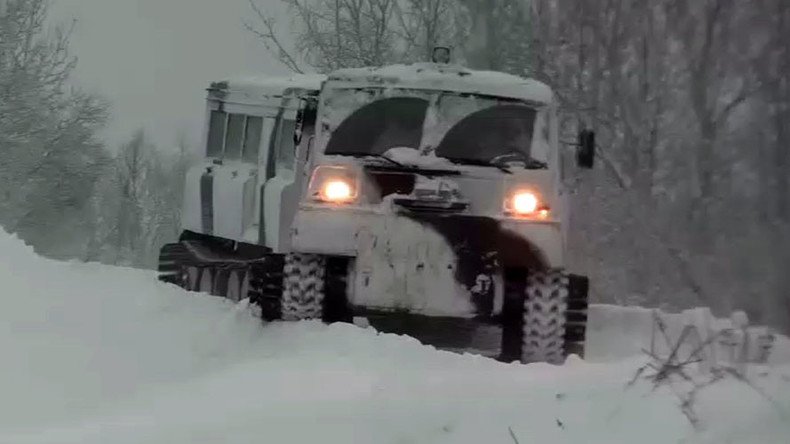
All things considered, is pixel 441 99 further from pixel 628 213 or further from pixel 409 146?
pixel 628 213

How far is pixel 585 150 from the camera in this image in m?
9.71

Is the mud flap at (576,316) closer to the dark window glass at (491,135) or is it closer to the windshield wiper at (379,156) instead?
the dark window glass at (491,135)

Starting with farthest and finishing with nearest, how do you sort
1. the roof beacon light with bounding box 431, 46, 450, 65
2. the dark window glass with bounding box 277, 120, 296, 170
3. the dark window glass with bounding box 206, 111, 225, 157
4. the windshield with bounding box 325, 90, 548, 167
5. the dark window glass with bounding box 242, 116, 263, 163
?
the dark window glass with bounding box 206, 111, 225, 157 < the dark window glass with bounding box 242, 116, 263, 163 < the dark window glass with bounding box 277, 120, 296, 170 < the roof beacon light with bounding box 431, 46, 450, 65 < the windshield with bounding box 325, 90, 548, 167

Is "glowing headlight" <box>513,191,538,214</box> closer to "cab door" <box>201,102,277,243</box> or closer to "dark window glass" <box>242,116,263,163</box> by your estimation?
"cab door" <box>201,102,277,243</box>

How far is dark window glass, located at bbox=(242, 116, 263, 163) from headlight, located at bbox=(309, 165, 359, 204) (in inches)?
171

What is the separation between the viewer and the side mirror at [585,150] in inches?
382

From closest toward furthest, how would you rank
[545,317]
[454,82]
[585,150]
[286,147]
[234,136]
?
[545,317] < [454,82] < [585,150] < [286,147] < [234,136]

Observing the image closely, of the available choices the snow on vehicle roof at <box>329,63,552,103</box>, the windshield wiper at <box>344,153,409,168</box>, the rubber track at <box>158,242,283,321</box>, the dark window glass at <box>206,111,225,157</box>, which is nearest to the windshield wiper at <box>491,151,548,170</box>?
the snow on vehicle roof at <box>329,63,552,103</box>

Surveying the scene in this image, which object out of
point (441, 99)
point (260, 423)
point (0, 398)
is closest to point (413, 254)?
point (441, 99)

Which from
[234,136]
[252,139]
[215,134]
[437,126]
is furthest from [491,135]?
[215,134]

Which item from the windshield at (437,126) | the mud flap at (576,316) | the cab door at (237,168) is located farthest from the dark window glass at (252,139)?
the mud flap at (576,316)

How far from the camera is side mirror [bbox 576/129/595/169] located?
971 centimetres

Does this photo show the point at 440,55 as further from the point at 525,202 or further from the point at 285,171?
the point at 285,171

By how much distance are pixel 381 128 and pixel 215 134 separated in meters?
5.34
